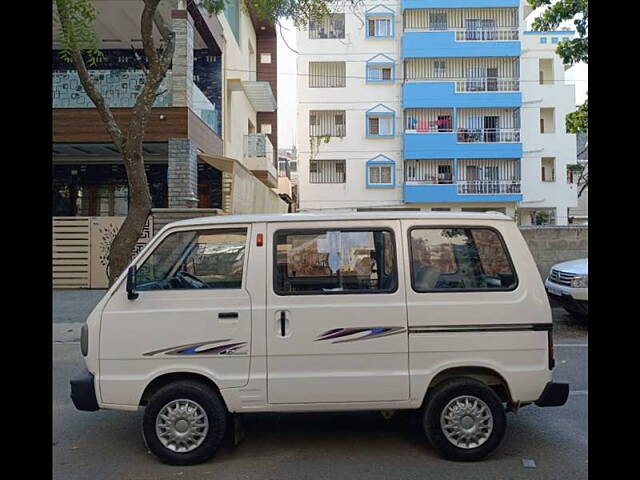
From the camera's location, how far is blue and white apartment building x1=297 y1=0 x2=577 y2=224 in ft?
119

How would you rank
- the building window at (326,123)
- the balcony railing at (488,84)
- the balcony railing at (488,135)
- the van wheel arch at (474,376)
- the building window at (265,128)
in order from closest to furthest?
the van wheel arch at (474,376), the building window at (265,128), the balcony railing at (488,135), the balcony railing at (488,84), the building window at (326,123)

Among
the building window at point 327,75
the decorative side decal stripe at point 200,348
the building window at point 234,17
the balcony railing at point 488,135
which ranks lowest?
the decorative side decal stripe at point 200,348

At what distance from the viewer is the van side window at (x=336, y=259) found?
479 centimetres

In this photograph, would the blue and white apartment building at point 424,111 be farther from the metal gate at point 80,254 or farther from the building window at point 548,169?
the metal gate at point 80,254

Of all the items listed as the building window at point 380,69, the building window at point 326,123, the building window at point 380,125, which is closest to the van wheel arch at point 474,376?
the building window at point 380,125

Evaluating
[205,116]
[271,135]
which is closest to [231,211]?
[205,116]

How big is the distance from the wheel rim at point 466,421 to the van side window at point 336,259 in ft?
3.72

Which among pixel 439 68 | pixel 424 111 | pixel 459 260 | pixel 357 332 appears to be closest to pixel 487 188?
pixel 424 111

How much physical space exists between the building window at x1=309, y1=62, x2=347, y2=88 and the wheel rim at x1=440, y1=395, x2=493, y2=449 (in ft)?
114

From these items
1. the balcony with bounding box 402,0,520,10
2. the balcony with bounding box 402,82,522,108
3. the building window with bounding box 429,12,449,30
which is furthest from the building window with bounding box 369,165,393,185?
the balcony with bounding box 402,0,520,10
